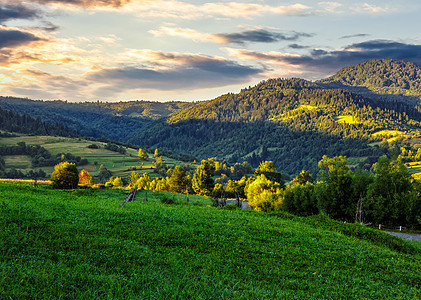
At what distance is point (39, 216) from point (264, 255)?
44.2ft

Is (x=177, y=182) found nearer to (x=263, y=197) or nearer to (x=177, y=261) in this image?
(x=263, y=197)

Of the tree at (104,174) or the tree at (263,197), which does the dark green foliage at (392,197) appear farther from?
the tree at (104,174)

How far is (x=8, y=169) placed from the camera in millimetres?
173250

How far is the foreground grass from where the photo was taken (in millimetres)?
11127

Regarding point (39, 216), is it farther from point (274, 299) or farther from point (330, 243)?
point (330, 243)

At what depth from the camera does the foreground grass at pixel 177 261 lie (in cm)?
1113

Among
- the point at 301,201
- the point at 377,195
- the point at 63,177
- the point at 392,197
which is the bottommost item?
the point at 301,201

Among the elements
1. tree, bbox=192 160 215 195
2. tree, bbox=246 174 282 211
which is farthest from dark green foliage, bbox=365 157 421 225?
tree, bbox=192 160 215 195

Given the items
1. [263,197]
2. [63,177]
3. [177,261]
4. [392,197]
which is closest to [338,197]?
[392,197]

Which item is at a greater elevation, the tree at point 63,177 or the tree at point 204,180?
the tree at point 63,177

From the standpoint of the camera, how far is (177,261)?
14.4 meters

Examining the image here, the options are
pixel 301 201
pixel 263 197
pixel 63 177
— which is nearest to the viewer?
pixel 63 177

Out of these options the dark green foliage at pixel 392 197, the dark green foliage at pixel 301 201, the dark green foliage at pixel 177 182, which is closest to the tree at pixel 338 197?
the dark green foliage at pixel 392 197

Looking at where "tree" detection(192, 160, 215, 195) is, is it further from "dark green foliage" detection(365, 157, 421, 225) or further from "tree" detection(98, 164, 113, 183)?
"tree" detection(98, 164, 113, 183)
